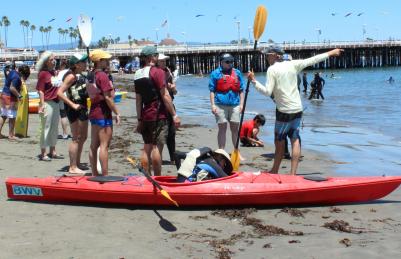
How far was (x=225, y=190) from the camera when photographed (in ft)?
17.8

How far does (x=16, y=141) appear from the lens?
9992 mm

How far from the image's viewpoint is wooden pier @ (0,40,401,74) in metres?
74.3

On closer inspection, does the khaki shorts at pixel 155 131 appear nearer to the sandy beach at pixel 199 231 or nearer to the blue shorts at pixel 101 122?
the blue shorts at pixel 101 122

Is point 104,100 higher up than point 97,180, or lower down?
higher up

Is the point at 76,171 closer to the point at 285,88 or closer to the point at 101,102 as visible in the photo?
the point at 101,102

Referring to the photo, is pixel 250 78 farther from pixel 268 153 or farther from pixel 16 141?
pixel 16 141

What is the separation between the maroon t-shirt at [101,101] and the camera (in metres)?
5.98

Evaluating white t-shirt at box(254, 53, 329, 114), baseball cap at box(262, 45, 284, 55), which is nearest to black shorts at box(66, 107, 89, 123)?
white t-shirt at box(254, 53, 329, 114)

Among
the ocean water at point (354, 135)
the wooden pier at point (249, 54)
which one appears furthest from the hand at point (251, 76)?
the wooden pier at point (249, 54)

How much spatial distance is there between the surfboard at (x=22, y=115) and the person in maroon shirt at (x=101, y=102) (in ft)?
15.5

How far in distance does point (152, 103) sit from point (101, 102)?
1.95ft

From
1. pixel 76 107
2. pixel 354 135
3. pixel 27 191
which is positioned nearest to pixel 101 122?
pixel 76 107

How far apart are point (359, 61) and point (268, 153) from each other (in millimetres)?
78314

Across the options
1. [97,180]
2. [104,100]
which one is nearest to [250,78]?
[104,100]
